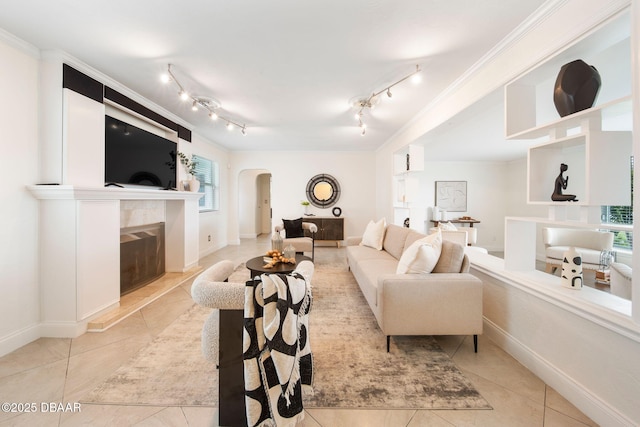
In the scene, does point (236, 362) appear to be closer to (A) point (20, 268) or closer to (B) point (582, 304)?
(B) point (582, 304)

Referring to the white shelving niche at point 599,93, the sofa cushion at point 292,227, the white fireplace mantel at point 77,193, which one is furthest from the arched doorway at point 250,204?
the white shelving niche at point 599,93

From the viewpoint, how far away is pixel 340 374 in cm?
185

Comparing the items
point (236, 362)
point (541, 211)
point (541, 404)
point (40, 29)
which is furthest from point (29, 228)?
point (541, 211)

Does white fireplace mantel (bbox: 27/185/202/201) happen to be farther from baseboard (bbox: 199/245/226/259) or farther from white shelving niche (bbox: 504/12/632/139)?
white shelving niche (bbox: 504/12/632/139)

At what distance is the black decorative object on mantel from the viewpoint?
1.54 metres

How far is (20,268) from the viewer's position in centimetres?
218

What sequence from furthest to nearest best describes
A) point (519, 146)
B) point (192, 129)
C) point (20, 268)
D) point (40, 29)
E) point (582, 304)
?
point (519, 146), point (192, 129), point (20, 268), point (40, 29), point (582, 304)

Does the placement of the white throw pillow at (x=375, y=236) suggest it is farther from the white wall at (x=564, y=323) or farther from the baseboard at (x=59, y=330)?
the baseboard at (x=59, y=330)

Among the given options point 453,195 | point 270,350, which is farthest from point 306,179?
point 270,350

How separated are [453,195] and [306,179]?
405cm

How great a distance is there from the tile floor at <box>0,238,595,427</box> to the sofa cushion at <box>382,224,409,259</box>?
1.22 meters

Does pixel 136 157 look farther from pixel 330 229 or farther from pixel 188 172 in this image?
pixel 330 229

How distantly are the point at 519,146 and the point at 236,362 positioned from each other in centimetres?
628

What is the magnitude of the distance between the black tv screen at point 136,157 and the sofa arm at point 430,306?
3171 mm
